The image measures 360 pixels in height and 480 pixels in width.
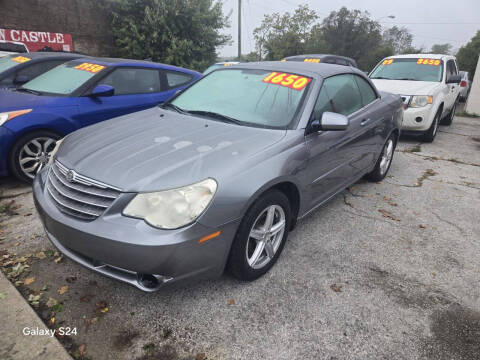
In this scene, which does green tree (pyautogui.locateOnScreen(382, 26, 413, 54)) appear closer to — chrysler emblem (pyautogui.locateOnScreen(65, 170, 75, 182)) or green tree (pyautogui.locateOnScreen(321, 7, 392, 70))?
green tree (pyautogui.locateOnScreen(321, 7, 392, 70))

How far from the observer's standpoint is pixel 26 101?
4.09 meters

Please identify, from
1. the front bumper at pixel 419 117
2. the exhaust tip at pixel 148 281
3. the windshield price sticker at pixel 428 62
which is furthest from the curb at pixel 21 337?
the windshield price sticker at pixel 428 62

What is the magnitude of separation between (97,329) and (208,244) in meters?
0.88

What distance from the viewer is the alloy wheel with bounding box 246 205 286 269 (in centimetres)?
242

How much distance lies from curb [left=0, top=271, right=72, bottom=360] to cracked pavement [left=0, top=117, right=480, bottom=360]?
9cm

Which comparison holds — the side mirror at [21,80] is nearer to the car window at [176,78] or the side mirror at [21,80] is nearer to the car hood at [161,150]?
the car window at [176,78]

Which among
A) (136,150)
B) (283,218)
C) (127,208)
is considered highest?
(136,150)

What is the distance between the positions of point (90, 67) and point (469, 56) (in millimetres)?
23021

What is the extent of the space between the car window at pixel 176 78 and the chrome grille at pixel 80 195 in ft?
11.6

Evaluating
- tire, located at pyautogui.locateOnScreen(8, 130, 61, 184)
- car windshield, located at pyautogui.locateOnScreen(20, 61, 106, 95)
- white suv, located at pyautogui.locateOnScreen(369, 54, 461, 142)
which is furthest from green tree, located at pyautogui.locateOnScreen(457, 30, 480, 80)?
tire, located at pyautogui.locateOnScreen(8, 130, 61, 184)

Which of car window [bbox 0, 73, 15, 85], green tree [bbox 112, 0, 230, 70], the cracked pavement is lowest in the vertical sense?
the cracked pavement

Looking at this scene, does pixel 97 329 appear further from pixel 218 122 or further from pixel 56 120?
pixel 56 120

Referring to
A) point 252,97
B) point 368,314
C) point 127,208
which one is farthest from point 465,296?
point 127,208

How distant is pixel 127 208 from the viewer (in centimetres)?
191
